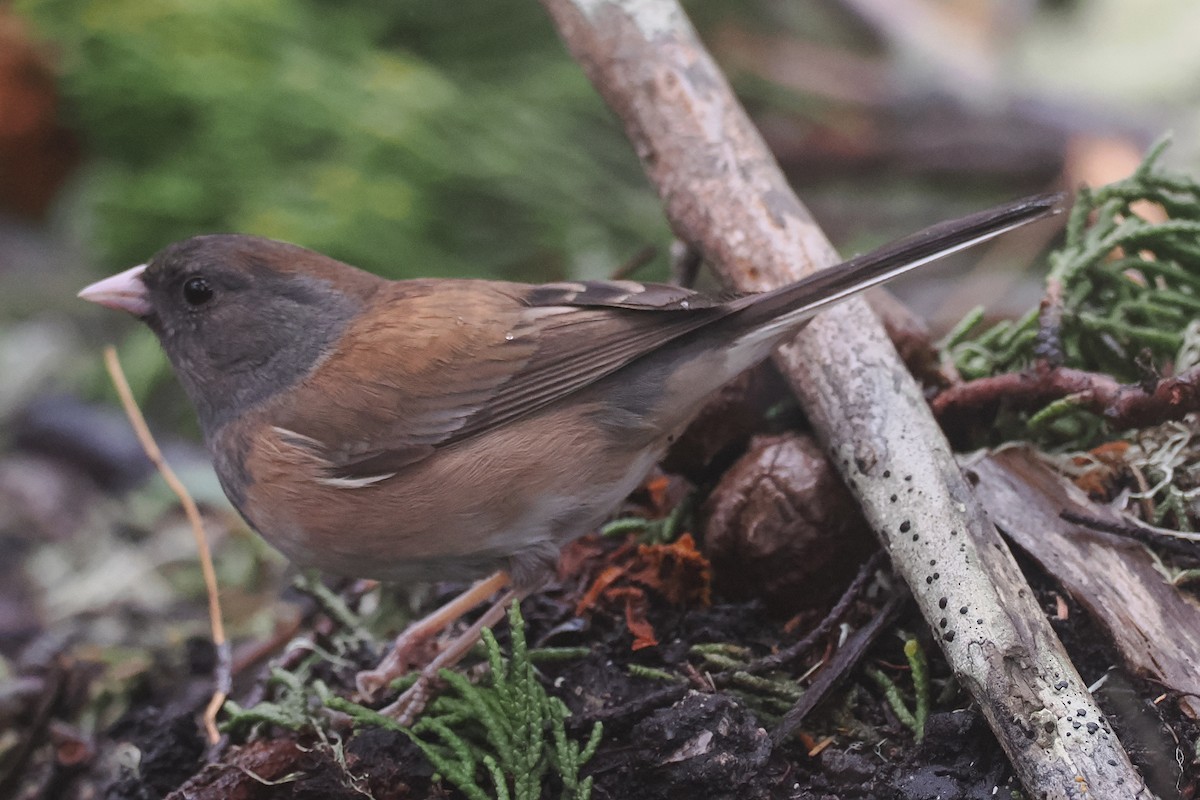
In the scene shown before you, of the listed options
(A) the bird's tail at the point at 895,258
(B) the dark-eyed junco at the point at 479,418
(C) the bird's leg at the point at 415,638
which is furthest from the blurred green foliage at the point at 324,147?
(A) the bird's tail at the point at 895,258

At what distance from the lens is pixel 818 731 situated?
2.04 metres

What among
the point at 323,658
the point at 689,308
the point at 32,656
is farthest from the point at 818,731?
the point at 32,656

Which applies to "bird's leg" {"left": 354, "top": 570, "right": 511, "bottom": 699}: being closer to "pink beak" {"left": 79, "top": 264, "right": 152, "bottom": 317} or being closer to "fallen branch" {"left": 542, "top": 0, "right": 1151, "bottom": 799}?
"fallen branch" {"left": 542, "top": 0, "right": 1151, "bottom": 799}

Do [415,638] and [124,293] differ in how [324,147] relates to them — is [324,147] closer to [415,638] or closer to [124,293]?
[124,293]

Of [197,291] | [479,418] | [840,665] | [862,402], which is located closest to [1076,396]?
[862,402]

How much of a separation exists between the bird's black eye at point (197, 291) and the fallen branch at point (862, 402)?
112 cm

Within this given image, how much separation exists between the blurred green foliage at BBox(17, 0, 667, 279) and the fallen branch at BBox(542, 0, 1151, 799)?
2.52m

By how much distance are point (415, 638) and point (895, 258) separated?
51.9 inches

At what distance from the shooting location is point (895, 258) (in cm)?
208

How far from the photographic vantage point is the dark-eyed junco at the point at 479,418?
2.29 m

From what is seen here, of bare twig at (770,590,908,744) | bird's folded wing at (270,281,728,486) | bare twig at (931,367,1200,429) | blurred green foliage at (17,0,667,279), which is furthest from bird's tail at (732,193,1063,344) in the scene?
blurred green foliage at (17,0,667,279)

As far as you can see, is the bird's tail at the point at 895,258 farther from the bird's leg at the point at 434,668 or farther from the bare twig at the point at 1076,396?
the bird's leg at the point at 434,668

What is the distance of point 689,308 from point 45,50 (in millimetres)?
5456

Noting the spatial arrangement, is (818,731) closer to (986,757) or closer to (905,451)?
(986,757)
